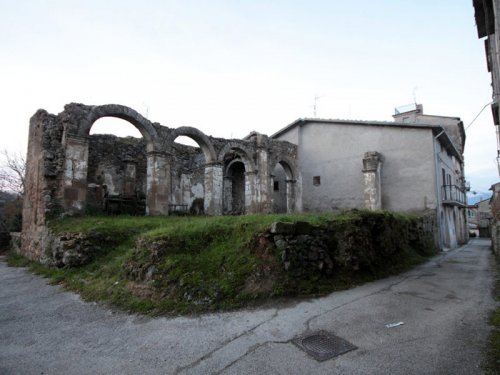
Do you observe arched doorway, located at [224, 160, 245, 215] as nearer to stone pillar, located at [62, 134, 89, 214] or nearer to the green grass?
stone pillar, located at [62, 134, 89, 214]

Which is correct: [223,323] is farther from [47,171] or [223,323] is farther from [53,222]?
[47,171]

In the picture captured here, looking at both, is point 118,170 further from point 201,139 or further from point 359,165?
point 359,165

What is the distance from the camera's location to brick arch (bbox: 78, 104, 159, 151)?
9.69m

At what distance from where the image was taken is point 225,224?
6777 millimetres

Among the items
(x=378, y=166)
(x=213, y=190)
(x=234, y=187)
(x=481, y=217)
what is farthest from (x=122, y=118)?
(x=481, y=217)

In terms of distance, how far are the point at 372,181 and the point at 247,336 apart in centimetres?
1331

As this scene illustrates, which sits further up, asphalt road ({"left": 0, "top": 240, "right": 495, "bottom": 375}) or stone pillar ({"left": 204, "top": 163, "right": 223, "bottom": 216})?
stone pillar ({"left": 204, "top": 163, "right": 223, "bottom": 216})

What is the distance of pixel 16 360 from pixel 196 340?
202 cm

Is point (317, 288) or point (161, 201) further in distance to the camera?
point (161, 201)

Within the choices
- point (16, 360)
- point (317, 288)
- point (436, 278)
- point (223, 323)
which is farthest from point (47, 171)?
point (436, 278)

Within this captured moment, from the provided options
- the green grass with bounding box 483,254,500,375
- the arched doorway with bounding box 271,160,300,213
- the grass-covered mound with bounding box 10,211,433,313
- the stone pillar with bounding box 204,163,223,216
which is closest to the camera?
the green grass with bounding box 483,254,500,375

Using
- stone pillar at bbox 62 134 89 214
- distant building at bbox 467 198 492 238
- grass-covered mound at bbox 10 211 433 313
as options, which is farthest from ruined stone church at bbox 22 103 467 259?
distant building at bbox 467 198 492 238

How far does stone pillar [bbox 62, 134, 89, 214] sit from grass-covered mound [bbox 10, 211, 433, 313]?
1917mm

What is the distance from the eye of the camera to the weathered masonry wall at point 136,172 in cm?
925
